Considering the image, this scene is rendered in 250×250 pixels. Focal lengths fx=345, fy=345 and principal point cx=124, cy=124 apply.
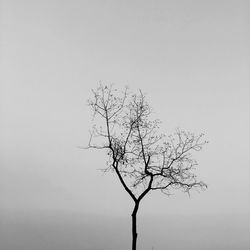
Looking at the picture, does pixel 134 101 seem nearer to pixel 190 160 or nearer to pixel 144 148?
Result: pixel 144 148

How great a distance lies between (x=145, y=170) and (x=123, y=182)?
5.70 ft

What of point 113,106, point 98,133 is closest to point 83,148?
point 98,133

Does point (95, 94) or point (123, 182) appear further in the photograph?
point (95, 94)

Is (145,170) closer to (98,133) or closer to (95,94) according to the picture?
(98,133)

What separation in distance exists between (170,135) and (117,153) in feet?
13.0

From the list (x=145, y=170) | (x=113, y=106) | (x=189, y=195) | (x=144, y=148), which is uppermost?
(x=113, y=106)

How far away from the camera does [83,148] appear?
2459 cm

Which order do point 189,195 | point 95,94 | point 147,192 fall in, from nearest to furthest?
point 189,195 < point 147,192 < point 95,94

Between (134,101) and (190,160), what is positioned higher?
(134,101)

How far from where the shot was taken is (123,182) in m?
23.8

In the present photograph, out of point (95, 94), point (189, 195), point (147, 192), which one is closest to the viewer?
point (189, 195)

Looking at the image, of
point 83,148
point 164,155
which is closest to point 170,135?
point 164,155

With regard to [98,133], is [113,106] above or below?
above

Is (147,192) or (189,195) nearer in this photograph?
(189,195)
